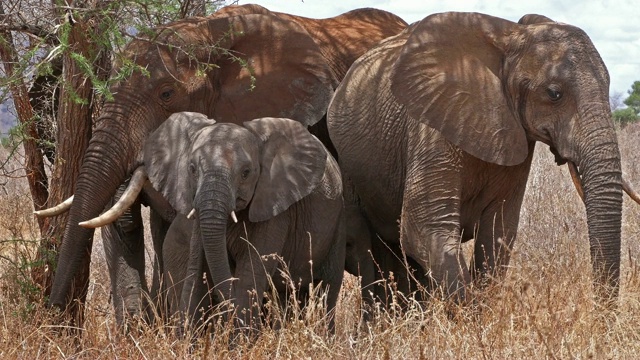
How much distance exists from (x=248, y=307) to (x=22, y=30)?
232cm

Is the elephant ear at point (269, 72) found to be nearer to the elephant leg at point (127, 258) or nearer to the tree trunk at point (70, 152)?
the tree trunk at point (70, 152)

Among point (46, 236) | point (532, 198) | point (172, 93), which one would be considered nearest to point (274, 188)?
point (172, 93)

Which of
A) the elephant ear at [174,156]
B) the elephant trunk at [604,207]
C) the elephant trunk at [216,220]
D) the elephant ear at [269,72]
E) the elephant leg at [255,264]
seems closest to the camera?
the elephant trunk at [216,220]

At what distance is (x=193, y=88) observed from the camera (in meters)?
8.02

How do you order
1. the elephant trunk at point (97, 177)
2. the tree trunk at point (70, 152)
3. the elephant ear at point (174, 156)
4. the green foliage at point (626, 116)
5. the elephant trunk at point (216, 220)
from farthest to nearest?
the green foliage at point (626, 116)
the tree trunk at point (70, 152)
the elephant trunk at point (97, 177)
the elephant ear at point (174, 156)
the elephant trunk at point (216, 220)

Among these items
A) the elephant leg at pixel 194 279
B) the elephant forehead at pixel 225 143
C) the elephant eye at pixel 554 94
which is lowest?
the elephant leg at pixel 194 279

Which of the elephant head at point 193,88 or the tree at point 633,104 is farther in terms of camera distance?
the tree at point 633,104

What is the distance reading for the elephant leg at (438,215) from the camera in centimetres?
740

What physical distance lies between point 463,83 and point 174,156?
171 centimetres

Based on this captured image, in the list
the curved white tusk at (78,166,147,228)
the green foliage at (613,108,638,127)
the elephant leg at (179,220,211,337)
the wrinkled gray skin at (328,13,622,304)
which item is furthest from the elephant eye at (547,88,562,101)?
the green foliage at (613,108,638,127)

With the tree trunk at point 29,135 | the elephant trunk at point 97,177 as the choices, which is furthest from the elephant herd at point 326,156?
the tree trunk at point 29,135

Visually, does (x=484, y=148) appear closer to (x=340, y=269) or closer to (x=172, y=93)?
(x=340, y=269)

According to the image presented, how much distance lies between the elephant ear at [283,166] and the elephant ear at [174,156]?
32cm

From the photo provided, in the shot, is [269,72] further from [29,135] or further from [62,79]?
[29,135]
